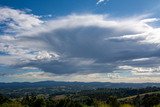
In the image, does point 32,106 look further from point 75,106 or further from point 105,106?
point 105,106

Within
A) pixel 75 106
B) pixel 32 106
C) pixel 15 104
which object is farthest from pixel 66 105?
pixel 15 104

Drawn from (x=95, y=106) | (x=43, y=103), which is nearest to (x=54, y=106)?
(x=43, y=103)

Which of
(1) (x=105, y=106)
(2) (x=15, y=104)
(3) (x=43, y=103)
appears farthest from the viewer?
(3) (x=43, y=103)

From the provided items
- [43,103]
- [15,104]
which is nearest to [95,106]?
[43,103]

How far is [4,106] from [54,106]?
37.3m

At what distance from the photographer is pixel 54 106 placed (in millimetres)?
193750

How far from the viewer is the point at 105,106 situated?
177000 millimetres

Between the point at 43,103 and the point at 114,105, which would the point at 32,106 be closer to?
the point at 43,103

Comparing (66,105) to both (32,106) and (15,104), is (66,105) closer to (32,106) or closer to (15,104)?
(32,106)

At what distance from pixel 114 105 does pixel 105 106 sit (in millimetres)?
8852

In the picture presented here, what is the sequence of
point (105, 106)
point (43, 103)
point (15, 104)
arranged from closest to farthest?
point (15, 104) → point (105, 106) → point (43, 103)

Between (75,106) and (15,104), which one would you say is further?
(75,106)

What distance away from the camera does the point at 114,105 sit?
183375 millimetres

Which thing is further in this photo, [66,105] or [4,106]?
[66,105]
